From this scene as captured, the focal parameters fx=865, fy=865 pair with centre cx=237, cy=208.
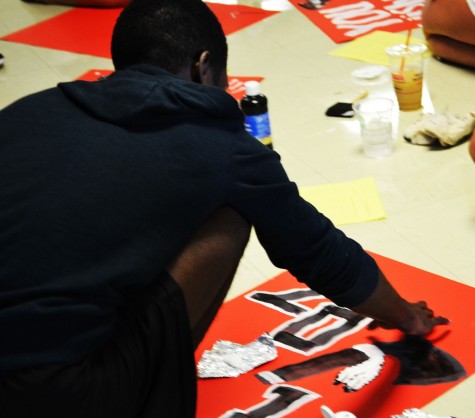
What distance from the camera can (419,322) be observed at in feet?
5.29

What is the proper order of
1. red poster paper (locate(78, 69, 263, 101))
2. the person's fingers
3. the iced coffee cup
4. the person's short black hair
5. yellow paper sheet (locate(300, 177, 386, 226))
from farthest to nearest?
red poster paper (locate(78, 69, 263, 101)), the iced coffee cup, yellow paper sheet (locate(300, 177, 386, 226)), the person's fingers, the person's short black hair

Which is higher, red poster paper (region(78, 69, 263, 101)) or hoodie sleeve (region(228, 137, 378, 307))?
hoodie sleeve (region(228, 137, 378, 307))

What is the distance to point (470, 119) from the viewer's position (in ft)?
7.91

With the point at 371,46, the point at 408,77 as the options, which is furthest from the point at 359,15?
the point at 408,77

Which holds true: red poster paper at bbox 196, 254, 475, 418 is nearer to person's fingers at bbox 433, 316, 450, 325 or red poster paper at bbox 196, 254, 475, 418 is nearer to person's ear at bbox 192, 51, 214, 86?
person's fingers at bbox 433, 316, 450, 325

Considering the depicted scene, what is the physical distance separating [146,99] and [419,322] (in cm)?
71

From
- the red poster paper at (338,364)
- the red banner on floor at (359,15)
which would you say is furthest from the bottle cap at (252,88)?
the red banner on floor at (359,15)

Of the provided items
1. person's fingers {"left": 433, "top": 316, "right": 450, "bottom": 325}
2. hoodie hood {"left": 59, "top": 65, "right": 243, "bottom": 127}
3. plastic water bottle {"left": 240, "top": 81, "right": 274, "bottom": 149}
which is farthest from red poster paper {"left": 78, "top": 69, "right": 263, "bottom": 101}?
hoodie hood {"left": 59, "top": 65, "right": 243, "bottom": 127}

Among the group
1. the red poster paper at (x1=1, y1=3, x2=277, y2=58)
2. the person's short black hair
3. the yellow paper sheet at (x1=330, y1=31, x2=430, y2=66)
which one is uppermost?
the person's short black hair

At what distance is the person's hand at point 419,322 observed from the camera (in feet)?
5.16

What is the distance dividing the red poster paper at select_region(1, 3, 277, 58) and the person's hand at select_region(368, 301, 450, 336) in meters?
2.13

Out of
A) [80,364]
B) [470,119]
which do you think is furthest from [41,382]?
[470,119]

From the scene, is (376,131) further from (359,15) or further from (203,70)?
(359,15)

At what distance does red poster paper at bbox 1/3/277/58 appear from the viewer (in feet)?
12.0
